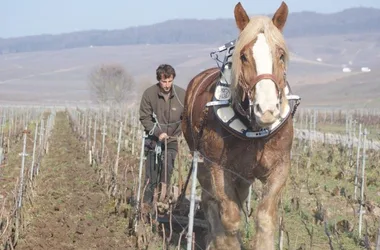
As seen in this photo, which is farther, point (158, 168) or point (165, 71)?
point (158, 168)

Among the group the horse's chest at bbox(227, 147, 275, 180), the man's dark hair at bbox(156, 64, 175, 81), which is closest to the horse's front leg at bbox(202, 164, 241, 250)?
the horse's chest at bbox(227, 147, 275, 180)

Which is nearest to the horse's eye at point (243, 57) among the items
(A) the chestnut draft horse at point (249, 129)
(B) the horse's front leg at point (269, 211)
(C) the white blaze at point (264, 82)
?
(A) the chestnut draft horse at point (249, 129)

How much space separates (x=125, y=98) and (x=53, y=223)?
7731 cm

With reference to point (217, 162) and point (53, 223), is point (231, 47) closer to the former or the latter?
point (217, 162)

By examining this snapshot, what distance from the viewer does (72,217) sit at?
24.7ft

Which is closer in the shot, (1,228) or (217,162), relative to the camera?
(217,162)

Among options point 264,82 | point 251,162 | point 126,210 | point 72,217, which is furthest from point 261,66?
point 72,217

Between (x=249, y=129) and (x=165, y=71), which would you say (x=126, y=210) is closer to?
(x=165, y=71)

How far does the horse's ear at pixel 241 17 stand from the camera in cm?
504

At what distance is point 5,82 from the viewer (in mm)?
161750

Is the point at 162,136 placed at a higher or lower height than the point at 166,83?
lower

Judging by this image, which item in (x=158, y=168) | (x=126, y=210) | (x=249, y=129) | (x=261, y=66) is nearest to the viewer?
(x=261, y=66)

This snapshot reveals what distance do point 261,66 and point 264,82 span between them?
171mm

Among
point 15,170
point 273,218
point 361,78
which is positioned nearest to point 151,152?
point 273,218
